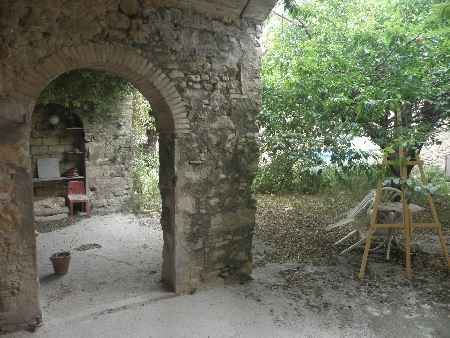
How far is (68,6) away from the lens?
9.82 ft

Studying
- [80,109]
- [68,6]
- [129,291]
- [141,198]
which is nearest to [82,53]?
[68,6]

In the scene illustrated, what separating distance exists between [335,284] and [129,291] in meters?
2.41

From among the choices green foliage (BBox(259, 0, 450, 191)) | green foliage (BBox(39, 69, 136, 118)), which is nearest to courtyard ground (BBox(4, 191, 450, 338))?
green foliage (BBox(259, 0, 450, 191))

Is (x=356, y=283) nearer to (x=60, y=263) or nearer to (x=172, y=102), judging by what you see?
(x=172, y=102)

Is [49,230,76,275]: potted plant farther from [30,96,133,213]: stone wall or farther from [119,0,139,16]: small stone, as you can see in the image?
[30,96,133,213]: stone wall

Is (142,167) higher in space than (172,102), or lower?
lower

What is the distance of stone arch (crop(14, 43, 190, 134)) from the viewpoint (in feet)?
9.63

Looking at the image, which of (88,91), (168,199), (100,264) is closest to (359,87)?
(168,199)

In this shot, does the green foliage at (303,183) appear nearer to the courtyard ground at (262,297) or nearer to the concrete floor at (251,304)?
the courtyard ground at (262,297)

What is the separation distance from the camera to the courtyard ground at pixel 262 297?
327cm

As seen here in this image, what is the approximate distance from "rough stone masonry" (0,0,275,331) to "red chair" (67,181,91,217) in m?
3.98

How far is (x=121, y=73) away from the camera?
345 cm

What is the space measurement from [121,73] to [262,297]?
2803mm

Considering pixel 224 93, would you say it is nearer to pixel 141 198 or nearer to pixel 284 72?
pixel 284 72
